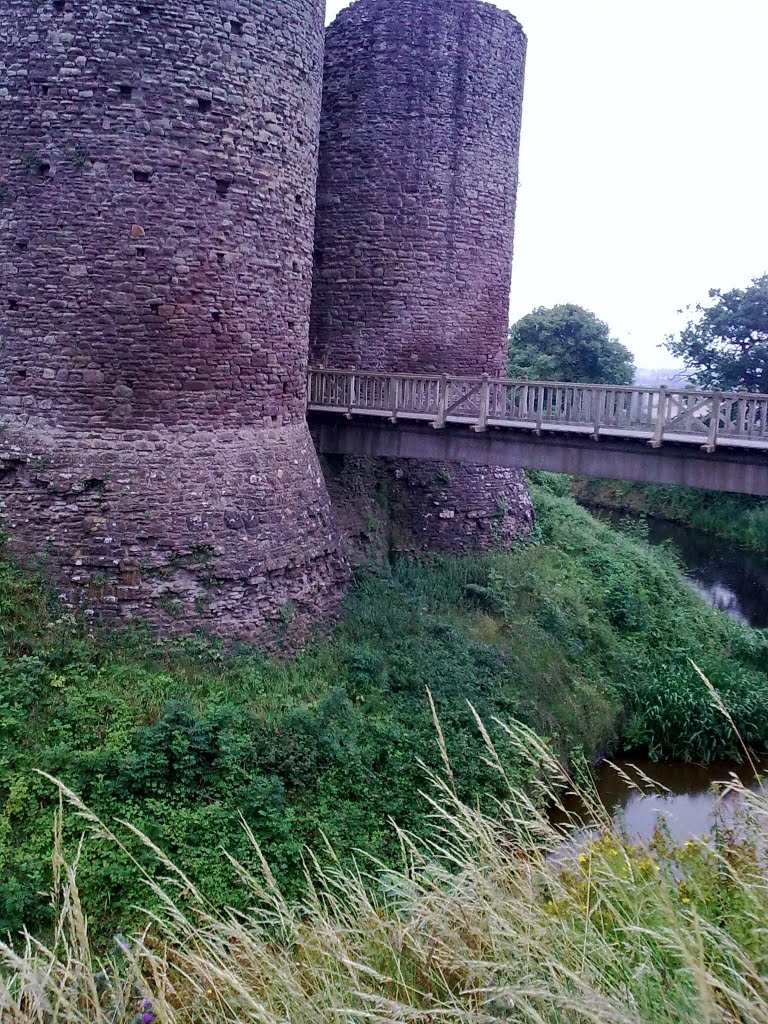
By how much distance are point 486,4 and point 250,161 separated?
645cm

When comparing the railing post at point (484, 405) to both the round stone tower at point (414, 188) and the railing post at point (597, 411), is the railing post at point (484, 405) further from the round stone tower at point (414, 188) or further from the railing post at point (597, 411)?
the round stone tower at point (414, 188)

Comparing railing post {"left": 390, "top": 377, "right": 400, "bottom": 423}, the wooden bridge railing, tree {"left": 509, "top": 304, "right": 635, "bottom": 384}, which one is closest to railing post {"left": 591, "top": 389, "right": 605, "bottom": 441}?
the wooden bridge railing

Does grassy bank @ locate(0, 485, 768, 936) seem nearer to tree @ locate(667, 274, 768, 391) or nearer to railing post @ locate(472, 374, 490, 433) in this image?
railing post @ locate(472, 374, 490, 433)

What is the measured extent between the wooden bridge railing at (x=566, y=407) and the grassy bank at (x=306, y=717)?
8.46 ft

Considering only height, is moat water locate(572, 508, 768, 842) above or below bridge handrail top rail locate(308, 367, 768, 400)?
below

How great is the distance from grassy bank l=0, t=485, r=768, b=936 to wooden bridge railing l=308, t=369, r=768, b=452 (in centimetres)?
258

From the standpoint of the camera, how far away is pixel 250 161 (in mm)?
9898

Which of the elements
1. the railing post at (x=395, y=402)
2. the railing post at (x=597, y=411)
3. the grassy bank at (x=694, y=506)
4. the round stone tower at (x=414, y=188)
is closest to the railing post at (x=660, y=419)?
the railing post at (x=597, y=411)

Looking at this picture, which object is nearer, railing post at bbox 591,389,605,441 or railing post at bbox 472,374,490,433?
railing post at bbox 591,389,605,441

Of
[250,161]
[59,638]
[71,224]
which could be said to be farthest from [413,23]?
→ [59,638]

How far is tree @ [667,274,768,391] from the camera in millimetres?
25766

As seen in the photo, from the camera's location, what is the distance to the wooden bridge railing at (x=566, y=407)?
9398 millimetres

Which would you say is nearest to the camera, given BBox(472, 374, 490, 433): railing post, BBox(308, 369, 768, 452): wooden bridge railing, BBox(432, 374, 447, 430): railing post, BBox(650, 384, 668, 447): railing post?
BBox(308, 369, 768, 452): wooden bridge railing

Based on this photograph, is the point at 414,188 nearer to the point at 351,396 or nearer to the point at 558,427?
the point at 351,396
